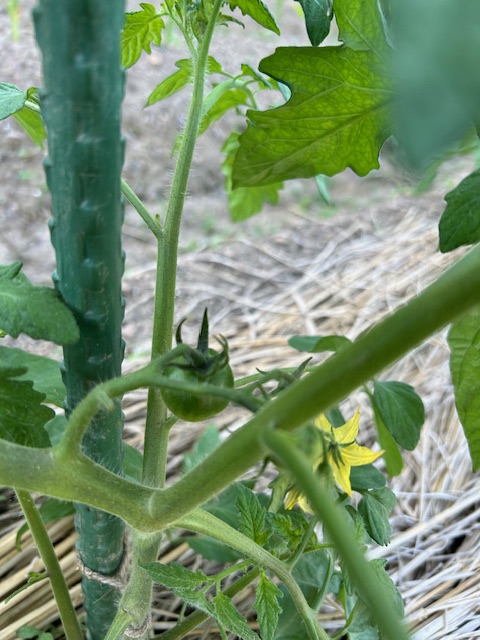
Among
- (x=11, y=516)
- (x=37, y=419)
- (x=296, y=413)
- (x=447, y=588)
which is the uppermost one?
(x=11, y=516)

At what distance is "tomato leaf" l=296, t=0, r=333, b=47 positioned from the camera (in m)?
0.55

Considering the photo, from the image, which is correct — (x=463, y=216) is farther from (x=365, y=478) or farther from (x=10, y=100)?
(x=10, y=100)

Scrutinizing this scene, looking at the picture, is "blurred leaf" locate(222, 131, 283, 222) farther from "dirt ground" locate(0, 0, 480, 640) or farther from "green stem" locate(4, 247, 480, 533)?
"green stem" locate(4, 247, 480, 533)

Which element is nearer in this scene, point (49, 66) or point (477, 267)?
point (477, 267)

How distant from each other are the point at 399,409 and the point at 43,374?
0.35 metres

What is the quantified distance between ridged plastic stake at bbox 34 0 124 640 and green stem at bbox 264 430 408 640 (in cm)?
23

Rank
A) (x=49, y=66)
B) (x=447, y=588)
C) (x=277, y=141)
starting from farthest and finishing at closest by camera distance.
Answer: (x=447, y=588) < (x=277, y=141) < (x=49, y=66)

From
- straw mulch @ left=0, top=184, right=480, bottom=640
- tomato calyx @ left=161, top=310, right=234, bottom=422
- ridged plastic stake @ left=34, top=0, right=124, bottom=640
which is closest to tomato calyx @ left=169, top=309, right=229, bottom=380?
tomato calyx @ left=161, top=310, right=234, bottom=422

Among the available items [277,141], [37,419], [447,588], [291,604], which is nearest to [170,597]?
[291,604]

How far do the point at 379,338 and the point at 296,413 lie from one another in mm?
64

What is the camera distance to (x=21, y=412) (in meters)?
0.51

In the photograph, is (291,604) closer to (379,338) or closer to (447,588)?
(447,588)

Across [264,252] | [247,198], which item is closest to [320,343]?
[247,198]

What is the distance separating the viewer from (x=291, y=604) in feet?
2.46
